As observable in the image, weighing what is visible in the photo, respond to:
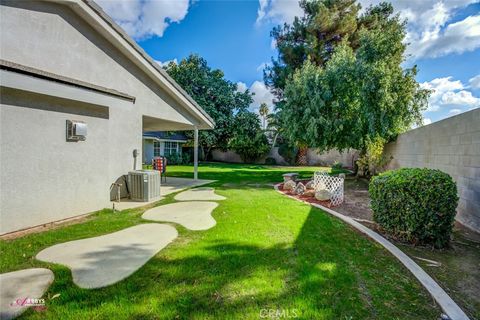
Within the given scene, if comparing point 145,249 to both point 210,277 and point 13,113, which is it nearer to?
point 210,277

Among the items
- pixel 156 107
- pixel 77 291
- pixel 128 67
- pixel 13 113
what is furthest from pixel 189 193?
pixel 77 291

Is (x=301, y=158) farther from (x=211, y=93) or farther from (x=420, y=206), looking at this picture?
(x=420, y=206)

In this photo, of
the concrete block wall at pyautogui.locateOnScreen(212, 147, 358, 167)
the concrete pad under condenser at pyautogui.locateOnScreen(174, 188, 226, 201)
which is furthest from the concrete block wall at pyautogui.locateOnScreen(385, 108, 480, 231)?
the concrete block wall at pyautogui.locateOnScreen(212, 147, 358, 167)

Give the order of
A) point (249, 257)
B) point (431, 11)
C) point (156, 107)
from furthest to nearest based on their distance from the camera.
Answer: point (156, 107)
point (431, 11)
point (249, 257)

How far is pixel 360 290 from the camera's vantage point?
2.89 meters

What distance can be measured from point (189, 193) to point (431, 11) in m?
10.8

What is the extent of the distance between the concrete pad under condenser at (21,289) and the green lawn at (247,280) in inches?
4.6

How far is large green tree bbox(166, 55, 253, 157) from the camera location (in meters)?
26.0

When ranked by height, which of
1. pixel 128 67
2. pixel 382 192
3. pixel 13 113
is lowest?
pixel 382 192

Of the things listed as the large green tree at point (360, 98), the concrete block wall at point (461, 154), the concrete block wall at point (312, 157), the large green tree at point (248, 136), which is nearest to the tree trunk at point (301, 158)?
the concrete block wall at point (312, 157)

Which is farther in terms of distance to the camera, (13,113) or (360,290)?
(13,113)

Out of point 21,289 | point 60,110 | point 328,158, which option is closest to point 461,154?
point 21,289

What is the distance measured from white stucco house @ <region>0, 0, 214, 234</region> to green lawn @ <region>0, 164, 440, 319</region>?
0.94 meters

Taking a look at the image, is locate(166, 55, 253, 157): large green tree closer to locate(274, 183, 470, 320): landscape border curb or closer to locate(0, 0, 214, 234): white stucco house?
locate(0, 0, 214, 234): white stucco house
